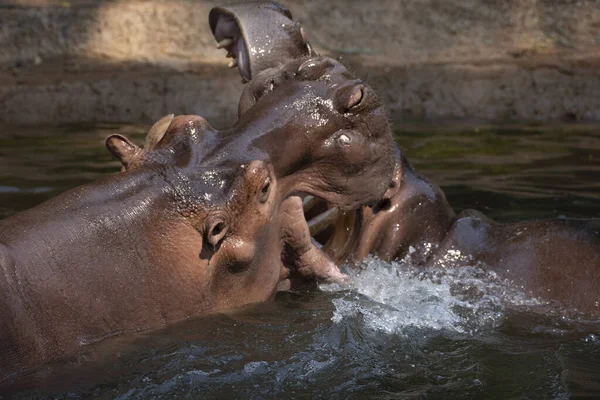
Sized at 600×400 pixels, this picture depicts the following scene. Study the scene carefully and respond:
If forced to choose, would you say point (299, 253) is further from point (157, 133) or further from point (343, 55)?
point (343, 55)

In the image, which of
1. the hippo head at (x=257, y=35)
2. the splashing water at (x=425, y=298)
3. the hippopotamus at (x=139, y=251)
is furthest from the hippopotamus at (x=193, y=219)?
the hippo head at (x=257, y=35)

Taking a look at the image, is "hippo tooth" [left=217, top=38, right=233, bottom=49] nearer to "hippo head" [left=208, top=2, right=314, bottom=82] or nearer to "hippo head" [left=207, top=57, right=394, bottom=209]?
"hippo head" [left=208, top=2, right=314, bottom=82]

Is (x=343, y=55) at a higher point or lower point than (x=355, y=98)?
lower

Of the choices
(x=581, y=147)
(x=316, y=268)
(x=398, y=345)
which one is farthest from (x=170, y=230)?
(x=581, y=147)

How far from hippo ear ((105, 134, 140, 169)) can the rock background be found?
19.3 feet

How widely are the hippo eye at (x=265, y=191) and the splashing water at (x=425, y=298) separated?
23.6 inches

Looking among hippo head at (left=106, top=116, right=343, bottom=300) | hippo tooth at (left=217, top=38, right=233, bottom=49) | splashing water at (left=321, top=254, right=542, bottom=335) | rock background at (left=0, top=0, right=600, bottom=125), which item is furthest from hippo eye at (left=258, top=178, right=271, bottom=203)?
rock background at (left=0, top=0, right=600, bottom=125)

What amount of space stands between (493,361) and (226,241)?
0.97m

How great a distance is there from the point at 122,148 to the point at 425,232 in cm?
146

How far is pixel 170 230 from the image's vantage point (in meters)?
2.88

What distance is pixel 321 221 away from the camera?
383cm

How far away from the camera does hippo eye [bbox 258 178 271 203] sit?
2961 millimetres

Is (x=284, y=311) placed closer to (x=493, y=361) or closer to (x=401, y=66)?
(x=493, y=361)

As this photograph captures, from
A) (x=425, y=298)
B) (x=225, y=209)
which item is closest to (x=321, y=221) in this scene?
(x=425, y=298)
